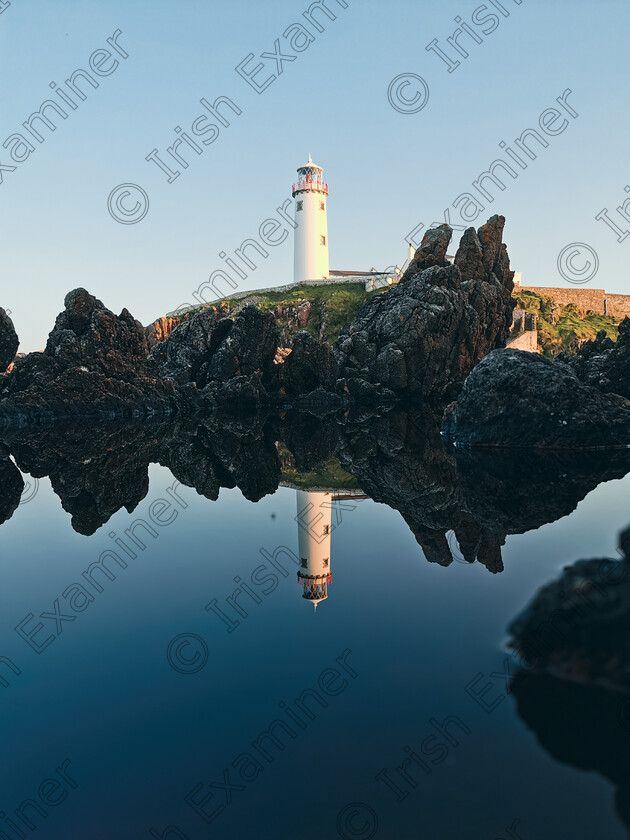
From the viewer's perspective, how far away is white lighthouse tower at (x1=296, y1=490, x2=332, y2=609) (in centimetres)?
856

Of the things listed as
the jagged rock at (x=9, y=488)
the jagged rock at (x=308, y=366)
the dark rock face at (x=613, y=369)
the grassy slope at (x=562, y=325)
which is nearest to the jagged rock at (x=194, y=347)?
the jagged rock at (x=308, y=366)

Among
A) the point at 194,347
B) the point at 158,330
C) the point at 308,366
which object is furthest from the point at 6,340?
the point at 158,330

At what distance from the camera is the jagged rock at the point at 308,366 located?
53906 millimetres

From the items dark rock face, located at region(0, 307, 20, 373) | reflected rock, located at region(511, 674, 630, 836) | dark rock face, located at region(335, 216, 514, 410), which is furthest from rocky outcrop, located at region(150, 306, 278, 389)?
reflected rock, located at region(511, 674, 630, 836)

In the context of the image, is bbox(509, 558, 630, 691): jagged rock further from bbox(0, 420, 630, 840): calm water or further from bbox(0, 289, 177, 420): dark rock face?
bbox(0, 289, 177, 420): dark rock face

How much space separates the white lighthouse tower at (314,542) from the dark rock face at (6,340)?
1494 inches

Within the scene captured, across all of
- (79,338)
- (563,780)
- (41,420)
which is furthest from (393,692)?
(79,338)

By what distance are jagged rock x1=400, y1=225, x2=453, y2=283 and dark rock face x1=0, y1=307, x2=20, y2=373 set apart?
34492 mm

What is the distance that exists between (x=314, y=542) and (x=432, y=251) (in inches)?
2144

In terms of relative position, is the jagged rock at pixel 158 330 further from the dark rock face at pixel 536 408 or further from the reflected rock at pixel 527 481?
the reflected rock at pixel 527 481

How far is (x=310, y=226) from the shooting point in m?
107

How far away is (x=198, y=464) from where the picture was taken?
21.5 m

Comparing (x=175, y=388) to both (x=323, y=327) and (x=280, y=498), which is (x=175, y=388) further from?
(x=323, y=327)

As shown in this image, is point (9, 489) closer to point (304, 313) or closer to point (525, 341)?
point (525, 341)
